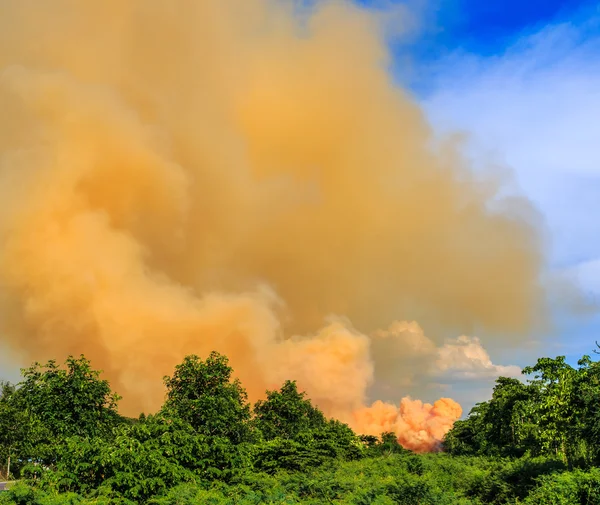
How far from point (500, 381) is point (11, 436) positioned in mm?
57380

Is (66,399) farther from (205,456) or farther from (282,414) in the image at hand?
(282,414)

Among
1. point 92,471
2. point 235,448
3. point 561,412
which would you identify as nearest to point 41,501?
point 92,471

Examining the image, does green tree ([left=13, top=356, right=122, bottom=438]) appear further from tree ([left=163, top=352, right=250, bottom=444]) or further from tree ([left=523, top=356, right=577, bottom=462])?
tree ([left=523, top=356, right=577, bottom=462])

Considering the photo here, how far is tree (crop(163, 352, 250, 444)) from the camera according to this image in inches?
1242

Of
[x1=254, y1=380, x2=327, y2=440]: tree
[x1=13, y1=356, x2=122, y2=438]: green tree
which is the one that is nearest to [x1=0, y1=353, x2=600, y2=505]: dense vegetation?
[x1=13, y1=356, x2=122, y2=438]: green tree

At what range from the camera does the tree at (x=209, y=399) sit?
31.5 m

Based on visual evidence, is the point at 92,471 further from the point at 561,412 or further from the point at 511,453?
the point at 511,453

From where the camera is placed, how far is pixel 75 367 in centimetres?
2816

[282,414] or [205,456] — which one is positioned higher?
[282,414]

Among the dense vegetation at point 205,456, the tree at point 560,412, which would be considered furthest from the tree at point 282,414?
the tree at point 560,412

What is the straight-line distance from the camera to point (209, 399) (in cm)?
3148

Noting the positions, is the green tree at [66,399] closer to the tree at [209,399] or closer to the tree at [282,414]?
the tree at [209,399]

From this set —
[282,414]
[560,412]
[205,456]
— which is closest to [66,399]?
[205,456]

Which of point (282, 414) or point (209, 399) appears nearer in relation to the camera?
point (209, 399)
